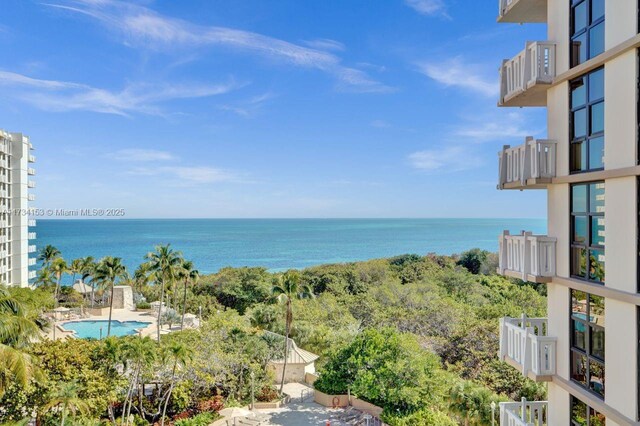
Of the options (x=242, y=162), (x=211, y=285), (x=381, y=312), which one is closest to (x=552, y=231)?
(x=381, y=312)

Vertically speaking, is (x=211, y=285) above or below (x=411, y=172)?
below

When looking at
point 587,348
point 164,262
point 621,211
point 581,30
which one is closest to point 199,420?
point 164,262

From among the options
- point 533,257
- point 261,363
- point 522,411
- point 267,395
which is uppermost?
point 533,257

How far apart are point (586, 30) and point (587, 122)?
4.55 feet

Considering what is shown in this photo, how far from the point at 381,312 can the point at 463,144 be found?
60178 millimetres

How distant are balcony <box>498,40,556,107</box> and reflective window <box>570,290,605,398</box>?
134 inches

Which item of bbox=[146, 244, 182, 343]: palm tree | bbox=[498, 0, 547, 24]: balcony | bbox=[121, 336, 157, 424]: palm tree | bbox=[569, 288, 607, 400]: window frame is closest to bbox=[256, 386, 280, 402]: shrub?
bbox=[121, 336, 157, 424]: palm tree

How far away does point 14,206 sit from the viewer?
4572cm

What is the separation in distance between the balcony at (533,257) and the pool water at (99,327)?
3424 centimetres

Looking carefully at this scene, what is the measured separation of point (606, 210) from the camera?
6281 mm

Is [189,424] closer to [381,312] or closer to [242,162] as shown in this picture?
[381,312]

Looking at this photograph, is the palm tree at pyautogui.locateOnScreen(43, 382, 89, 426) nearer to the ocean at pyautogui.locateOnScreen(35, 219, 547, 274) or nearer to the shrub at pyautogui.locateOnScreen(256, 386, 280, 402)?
the shrub at pyautogui.locateOnScreen(256, 386, 280, 402)

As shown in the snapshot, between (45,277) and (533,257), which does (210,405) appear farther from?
(45,277)

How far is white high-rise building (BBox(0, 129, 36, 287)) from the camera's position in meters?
44.0
